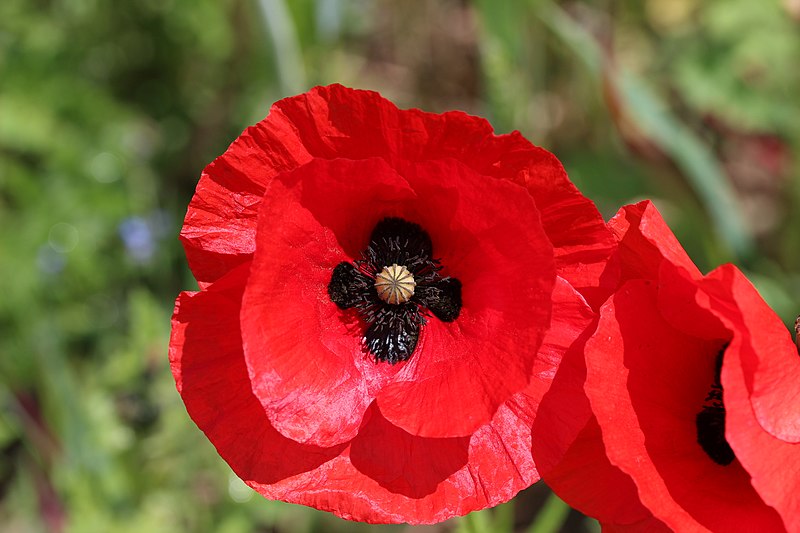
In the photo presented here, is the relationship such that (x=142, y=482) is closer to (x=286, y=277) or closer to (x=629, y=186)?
(x=286, y=277)

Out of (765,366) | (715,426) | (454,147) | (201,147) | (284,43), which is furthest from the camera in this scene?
(201,147)

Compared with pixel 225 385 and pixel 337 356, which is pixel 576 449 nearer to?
pixel 337 356

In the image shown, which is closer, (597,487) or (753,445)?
(753,445)

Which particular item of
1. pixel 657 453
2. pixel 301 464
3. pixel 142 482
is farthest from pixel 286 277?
pixel 142 482

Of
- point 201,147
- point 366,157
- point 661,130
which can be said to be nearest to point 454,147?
point 366,157

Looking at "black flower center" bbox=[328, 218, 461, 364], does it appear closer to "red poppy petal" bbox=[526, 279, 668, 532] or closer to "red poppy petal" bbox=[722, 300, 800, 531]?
"red poppy petal" bbox=[526, 279, 668, 532]

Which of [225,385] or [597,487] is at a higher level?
[225,385]

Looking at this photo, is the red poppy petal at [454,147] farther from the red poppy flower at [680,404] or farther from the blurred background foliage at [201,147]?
the blurred background foliage at [201,147]

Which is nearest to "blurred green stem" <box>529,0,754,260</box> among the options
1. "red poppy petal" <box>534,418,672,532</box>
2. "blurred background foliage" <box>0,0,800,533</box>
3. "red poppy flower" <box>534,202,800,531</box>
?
"blurred background foliage" <box>0,0,800,533</box>
